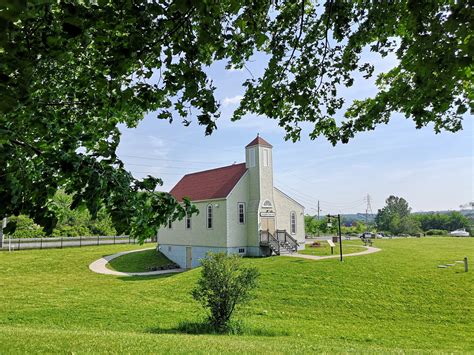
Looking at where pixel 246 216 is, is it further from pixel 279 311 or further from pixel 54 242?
pixel 54 242

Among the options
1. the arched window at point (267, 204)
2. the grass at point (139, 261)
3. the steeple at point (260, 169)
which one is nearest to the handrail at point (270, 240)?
the arched window at point (267, 204)

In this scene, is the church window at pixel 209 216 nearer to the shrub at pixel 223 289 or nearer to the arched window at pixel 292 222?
the arched window at pixel 292 222

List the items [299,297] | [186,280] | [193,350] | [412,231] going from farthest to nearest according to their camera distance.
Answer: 1. [412,231]
2. [186,280]
3. [299,297]
4. [193,350]

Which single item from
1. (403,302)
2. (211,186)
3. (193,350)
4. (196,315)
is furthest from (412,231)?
(193,350)

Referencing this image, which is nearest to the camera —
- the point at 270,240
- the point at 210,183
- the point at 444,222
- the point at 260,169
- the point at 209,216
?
the point at 270,240

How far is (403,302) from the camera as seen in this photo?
1503cm

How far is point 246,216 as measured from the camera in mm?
28047

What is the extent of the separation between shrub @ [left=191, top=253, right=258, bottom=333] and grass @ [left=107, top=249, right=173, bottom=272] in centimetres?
1653

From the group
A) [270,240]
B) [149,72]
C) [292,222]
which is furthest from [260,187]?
[149,72]

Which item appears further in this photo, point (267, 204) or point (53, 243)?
point (53, 243)

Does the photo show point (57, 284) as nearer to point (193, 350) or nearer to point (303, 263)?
point (303, 263)

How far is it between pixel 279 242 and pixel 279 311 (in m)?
13.1

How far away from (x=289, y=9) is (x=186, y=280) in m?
18.7

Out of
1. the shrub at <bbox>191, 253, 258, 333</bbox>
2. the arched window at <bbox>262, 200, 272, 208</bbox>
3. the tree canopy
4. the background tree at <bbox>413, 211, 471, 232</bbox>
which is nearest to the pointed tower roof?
the arched window at <bbox>262, 200, 272, 208</bbox>
